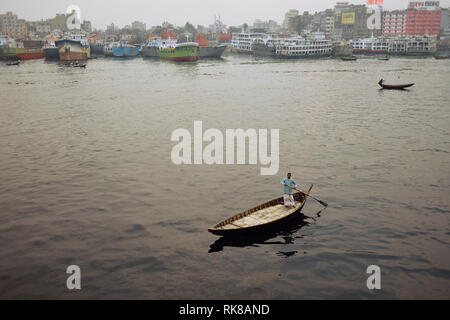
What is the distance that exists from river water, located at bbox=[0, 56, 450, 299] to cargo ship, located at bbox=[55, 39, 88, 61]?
11137cm

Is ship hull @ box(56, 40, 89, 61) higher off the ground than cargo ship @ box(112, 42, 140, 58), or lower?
lower

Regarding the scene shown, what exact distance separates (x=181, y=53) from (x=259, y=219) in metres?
142

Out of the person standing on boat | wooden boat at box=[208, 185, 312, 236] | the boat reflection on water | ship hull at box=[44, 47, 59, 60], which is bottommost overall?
the boat reflection on water

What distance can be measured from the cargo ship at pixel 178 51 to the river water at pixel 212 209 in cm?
10731

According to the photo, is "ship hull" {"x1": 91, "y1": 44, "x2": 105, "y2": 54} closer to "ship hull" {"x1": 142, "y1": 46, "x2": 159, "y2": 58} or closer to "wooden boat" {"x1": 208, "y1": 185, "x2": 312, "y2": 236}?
"ship hull" {"x1": 142, "y1": 46, "x2": 159, "y2": 58}

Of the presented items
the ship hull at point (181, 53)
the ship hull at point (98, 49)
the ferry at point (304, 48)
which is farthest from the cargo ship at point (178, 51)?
the ferry at point (304, 48)

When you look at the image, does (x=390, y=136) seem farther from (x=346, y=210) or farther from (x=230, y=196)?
(x=230, y=196)

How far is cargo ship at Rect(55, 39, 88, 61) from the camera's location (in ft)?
470

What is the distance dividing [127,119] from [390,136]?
31.4 meters

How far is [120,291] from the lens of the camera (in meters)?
14.0

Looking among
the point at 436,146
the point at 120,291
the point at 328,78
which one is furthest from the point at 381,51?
the point at 120,291

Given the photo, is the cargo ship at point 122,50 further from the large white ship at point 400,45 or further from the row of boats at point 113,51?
the large white ship at point 400,45

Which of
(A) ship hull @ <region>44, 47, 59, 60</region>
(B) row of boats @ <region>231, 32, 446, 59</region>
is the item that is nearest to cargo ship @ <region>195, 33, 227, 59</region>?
(B) row of boats @ <region>231, 32, 446, 59</region>

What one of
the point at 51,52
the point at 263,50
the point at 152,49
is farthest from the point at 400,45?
the point at 51,52
